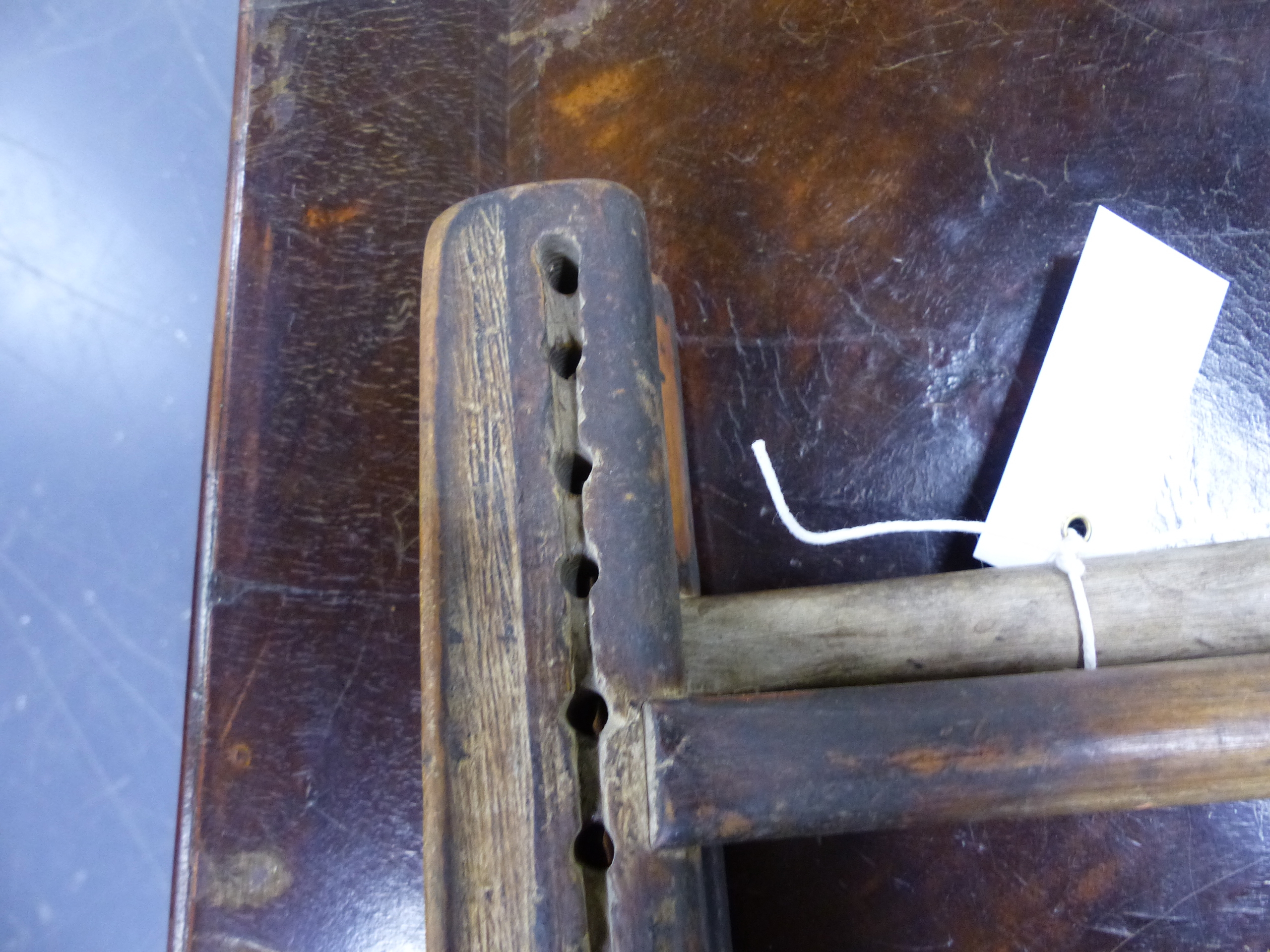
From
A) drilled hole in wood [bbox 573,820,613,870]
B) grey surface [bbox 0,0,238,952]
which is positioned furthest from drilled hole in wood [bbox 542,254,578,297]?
grey surface [bbox 0,0,238,952]

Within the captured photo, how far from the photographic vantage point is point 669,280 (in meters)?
0.67

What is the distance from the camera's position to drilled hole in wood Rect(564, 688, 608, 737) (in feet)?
1.35

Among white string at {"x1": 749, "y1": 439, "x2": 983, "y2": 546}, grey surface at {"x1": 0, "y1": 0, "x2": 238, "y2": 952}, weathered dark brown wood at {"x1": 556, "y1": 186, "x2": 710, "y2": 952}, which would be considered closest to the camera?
weathered dark brown wood at {"x1": 556, "y1": 186, "x2": 710, "y2": 952}

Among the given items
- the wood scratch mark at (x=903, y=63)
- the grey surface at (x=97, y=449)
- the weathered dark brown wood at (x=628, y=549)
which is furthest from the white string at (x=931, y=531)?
the grey surface at (x=97, y=449)

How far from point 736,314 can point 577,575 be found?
1.00 ft

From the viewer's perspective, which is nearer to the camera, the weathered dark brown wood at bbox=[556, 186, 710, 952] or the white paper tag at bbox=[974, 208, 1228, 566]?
the weathered dark brown wood at bbox=[556, 186, 710, 952]

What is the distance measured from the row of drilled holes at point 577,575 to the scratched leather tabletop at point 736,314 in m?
0.21

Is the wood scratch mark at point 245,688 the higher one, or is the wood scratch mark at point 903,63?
the wood scratch mark at point 903,63

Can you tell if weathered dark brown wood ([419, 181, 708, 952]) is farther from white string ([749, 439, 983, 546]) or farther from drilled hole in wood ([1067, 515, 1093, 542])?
drilled hole in wood ([1067, 515, 1093, 542])

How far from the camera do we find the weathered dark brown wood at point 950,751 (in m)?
0.39

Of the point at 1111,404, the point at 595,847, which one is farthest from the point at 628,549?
the point at 1111,404

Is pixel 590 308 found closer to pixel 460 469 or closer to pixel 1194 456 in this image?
pixel 460 469

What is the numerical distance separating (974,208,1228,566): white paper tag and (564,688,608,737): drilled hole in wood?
28 centimetres

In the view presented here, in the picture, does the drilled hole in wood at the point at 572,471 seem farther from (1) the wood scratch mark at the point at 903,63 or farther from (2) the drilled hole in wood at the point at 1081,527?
(1) the wood scratch mark at the point at 903,63
